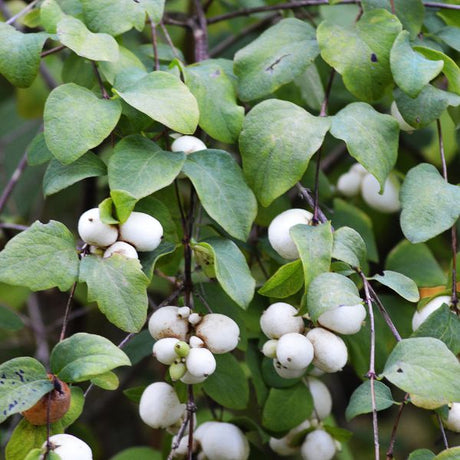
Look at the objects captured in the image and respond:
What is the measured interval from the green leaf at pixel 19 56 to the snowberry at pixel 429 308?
392 millimetres

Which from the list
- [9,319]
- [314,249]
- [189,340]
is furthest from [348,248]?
[9,319]

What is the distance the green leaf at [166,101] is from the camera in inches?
22.8

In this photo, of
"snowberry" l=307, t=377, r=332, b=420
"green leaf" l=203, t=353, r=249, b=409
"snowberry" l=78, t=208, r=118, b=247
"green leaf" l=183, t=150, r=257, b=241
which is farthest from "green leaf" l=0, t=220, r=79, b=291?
"snowberry" l=307, t=377, r=332, b=420

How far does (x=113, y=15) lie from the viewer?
0.65 metres

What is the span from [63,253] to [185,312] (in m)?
0.11

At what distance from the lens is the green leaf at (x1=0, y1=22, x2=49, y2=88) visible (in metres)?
0.61

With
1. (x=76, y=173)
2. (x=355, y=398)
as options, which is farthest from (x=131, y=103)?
(x=355, y=398)

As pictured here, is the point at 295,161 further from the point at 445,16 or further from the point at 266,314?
the point at 445,16

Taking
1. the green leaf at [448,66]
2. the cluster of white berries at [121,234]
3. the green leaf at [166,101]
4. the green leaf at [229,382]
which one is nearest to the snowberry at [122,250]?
the cluster of white berries at [121,234]

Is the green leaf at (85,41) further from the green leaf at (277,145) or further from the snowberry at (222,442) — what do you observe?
the snowberry at (222,442)

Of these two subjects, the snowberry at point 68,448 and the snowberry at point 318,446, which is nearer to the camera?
the snowberry at point 68,448

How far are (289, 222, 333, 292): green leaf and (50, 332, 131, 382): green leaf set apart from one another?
15cm

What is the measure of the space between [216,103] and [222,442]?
320mm

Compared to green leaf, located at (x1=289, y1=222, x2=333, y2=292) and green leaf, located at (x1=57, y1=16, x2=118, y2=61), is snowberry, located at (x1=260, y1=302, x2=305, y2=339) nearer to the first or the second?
green leaf, located at (x1=289, y1=222, x2=333, y2=292)
